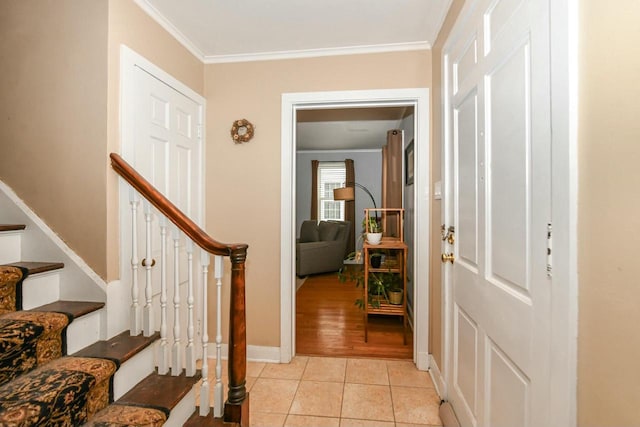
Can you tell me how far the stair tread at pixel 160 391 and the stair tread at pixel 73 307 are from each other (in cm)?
44

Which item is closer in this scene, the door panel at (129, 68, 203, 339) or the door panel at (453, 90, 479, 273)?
the door panel at (453, 90, 479, 273)

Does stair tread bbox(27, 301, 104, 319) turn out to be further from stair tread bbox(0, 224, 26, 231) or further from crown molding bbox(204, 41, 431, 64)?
crown molding bbox(204, 41, 431, 64)

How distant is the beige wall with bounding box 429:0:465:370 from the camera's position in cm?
201

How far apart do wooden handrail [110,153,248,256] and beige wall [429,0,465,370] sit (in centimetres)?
134

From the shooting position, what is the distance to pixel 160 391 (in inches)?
56.6

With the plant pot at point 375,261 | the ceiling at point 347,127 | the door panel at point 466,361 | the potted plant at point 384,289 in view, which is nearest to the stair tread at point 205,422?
the door panel at point 466,361

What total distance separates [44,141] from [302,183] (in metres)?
5.40

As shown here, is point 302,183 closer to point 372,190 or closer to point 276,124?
point 372,190

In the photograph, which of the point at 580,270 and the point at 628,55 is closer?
the point at 628,55

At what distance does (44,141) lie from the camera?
63.2 inches

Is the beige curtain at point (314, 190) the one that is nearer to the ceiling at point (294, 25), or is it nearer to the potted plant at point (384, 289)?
the potted plant at point (384, 289)

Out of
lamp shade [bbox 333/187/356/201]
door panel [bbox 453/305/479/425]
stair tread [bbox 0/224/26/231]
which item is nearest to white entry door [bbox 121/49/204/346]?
stair tread [bbox 0/224/26/231]

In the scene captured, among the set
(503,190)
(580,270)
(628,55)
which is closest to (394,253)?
(503,190)

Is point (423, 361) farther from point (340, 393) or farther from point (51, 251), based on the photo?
point (51, 251)
